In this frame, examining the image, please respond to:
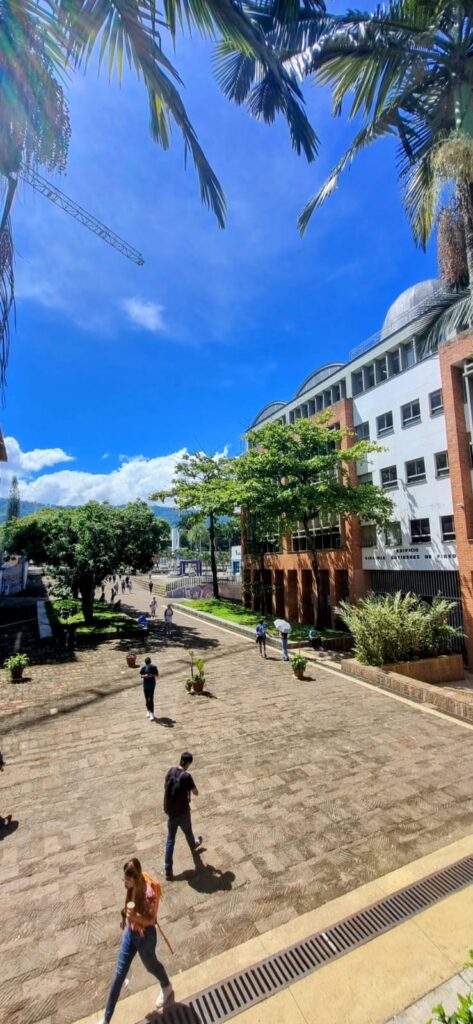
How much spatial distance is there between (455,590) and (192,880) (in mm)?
20014

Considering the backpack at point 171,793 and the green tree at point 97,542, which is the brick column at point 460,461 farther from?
the backpack at point 171,793

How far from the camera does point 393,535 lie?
25.6m

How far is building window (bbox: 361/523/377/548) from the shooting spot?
89.9 feet

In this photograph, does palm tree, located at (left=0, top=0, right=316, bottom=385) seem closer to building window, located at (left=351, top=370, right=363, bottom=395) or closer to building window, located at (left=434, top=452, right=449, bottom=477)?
building window, located at (left=434, top=452, right=449, bottom=477)

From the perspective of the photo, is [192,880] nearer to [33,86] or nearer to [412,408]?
[33,86]

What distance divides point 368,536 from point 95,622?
56.1 ft

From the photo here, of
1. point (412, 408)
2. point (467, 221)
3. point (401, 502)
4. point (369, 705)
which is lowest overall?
point (369, 705)

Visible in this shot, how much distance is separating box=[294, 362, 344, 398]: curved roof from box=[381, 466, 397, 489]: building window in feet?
31.5

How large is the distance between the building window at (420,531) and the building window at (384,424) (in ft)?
18.9

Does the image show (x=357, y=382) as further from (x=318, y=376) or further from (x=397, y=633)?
(x=397, y=633)

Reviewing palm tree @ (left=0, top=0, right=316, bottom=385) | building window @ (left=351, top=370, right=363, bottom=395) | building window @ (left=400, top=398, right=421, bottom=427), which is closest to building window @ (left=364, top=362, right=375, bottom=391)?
building window @ (left=351, top=370, right=363, bottom=395)

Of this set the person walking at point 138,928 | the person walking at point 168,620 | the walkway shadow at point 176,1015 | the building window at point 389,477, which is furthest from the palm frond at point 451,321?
the person walking at point 168,620

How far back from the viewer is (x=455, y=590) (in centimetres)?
2184

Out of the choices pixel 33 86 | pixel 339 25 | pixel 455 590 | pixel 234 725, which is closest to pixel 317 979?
pixel 234 725
